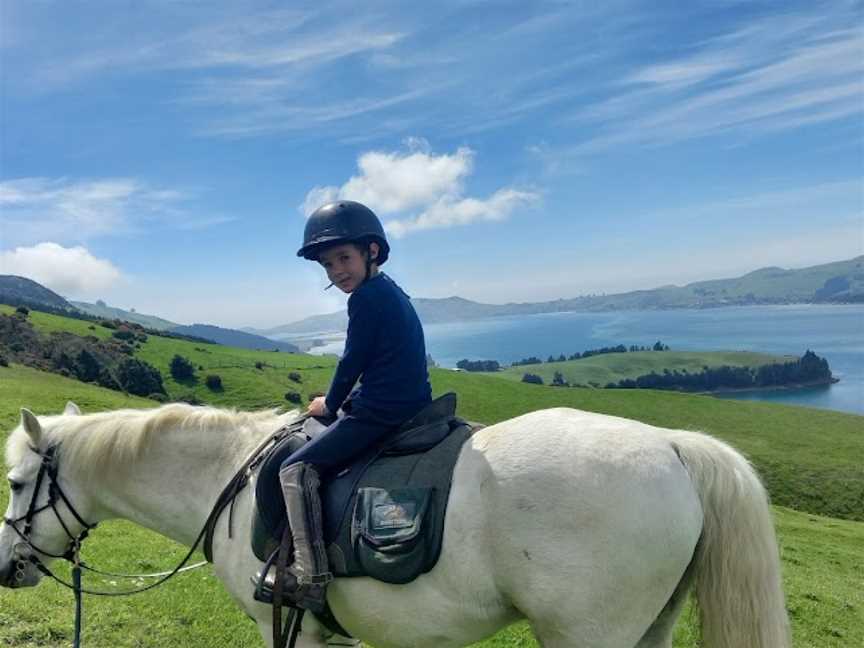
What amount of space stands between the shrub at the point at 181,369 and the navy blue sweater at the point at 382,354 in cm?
6648

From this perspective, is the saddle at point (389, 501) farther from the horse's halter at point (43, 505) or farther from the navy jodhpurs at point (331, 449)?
the horse's halter at point (43, 505)

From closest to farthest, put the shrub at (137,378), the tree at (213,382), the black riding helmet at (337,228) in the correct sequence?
the black riding helmet at (337,228) < the shrub at (137,378) < the tree at (213,382)

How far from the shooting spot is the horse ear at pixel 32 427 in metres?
4.25

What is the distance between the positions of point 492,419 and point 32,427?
55112 millimetres

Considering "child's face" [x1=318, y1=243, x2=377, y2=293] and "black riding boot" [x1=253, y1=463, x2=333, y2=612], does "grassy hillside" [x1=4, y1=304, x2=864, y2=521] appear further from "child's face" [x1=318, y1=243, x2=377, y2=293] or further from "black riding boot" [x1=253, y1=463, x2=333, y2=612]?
"child's face" [x1=318, y1=243, x2=377, y2=293]

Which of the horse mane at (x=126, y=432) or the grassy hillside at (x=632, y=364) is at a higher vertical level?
the horse mane at (x=126, y=432)

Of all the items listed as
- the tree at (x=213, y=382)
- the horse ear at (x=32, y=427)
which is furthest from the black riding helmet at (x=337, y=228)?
the tree at (x=213, y=382)

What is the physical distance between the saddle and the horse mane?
713 millimetres

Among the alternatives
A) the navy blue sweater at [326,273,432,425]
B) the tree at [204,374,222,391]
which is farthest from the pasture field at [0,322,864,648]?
the navy blue sweater at [326,273,432,425]

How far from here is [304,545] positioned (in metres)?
3.46

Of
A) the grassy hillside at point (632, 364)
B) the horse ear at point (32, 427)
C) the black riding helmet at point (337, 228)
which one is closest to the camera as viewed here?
the black riding helmet at point (337, 228)

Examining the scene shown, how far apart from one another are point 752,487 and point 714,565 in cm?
50

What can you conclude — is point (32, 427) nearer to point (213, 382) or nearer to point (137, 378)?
point (137, 378)

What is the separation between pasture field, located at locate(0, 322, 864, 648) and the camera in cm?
656
